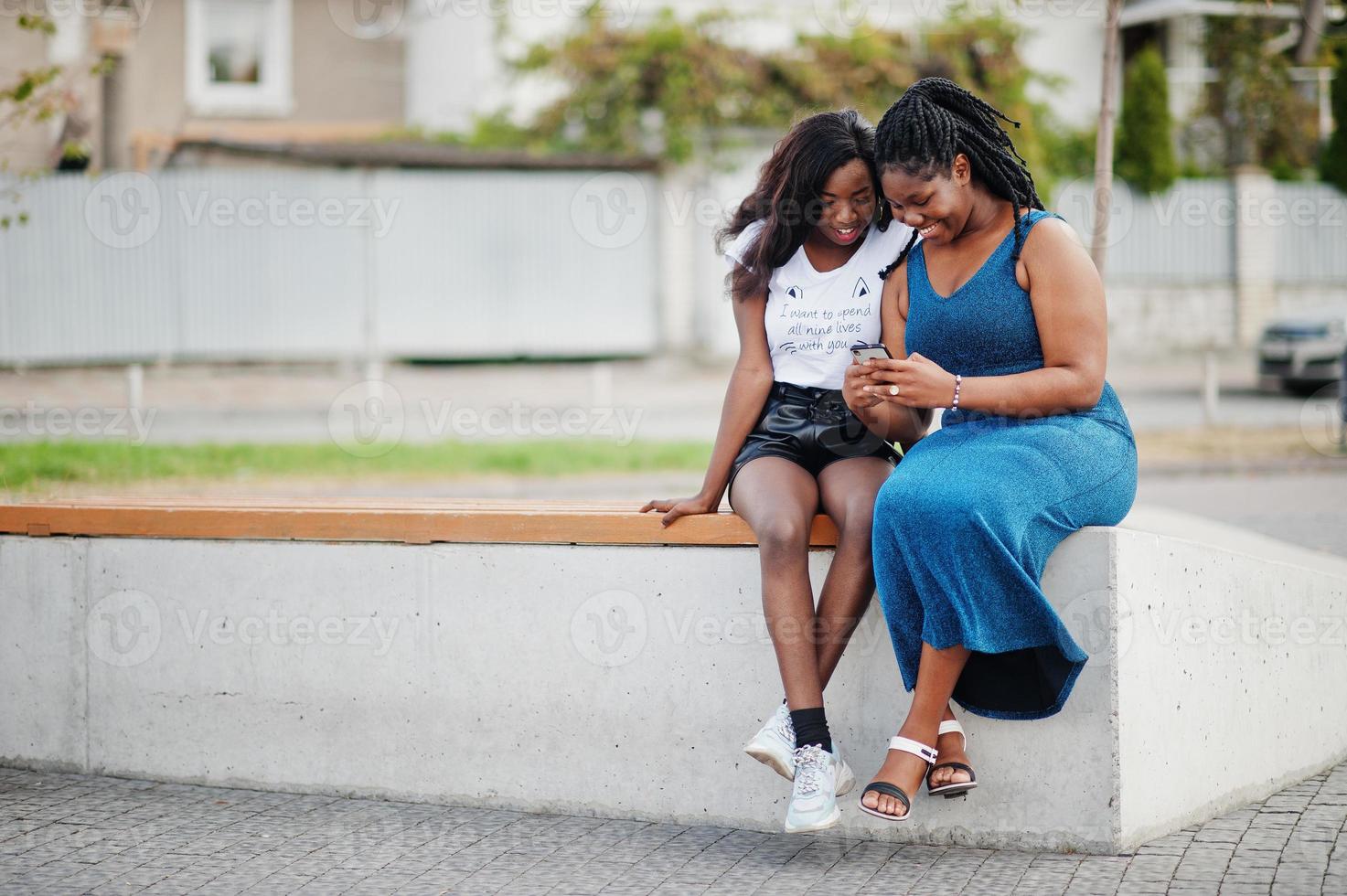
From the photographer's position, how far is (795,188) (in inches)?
166

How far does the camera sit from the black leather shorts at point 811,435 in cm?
421

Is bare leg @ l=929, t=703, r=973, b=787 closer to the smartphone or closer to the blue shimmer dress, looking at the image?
the blue shimmer dress

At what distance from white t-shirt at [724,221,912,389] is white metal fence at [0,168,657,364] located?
16.2 m

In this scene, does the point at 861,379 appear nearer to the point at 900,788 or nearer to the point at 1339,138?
the point at 900,788

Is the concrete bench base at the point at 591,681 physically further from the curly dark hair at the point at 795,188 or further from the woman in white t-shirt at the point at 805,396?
the curly dark hair at the point at 795,188

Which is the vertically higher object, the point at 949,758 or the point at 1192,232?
the point at 1192,232

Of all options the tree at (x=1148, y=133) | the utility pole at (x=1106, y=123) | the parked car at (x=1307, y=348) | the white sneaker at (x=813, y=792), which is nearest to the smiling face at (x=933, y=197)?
the white sneaker at (x=813, y=792)

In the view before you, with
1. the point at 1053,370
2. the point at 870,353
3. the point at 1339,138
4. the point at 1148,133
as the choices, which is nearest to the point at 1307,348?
the point at 1148,133

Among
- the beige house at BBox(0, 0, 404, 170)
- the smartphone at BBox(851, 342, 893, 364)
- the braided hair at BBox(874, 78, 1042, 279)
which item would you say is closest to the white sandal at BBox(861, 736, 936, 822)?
the smartphone at BBox(851, 342, 893, 364)

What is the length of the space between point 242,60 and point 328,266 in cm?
727

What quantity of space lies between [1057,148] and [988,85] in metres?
1.91

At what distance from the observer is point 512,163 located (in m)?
20.5

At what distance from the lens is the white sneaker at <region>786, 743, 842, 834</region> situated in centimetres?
365

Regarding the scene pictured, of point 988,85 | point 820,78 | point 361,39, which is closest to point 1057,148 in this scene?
point 988,85
